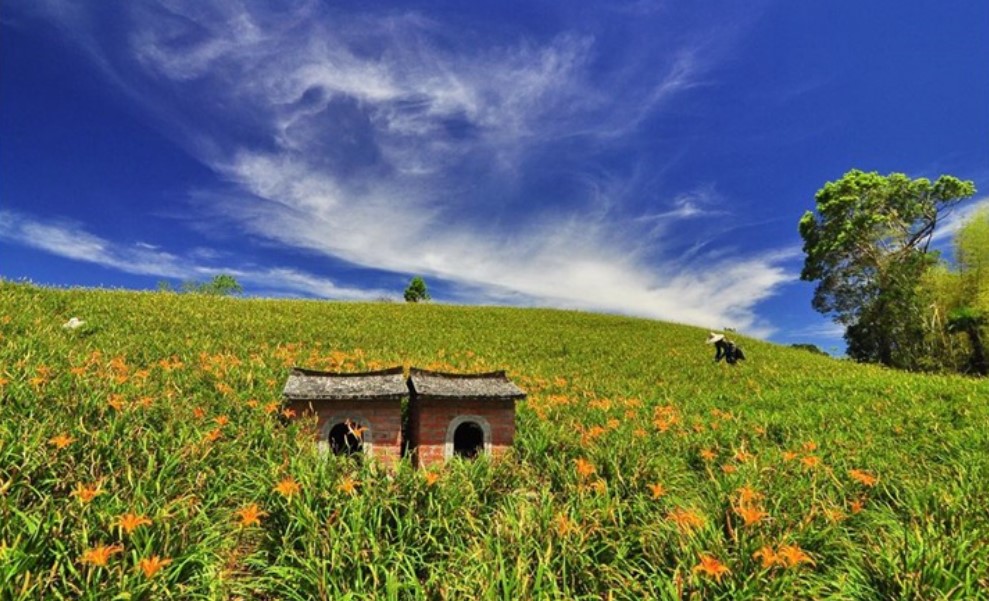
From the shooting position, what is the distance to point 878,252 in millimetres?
30109

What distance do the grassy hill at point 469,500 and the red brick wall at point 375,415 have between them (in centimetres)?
35

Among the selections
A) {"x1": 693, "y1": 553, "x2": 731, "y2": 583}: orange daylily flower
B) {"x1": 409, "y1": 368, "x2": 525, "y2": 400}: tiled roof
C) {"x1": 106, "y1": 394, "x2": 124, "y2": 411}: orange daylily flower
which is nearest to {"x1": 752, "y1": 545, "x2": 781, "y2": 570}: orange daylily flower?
{"x1": 693, "y1": 553, "x2": 731, "y2": 583}: orange daylily flower

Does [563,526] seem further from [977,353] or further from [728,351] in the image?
[977,353]

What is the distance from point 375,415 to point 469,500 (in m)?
2.10

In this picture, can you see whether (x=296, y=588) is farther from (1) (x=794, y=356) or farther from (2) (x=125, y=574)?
(1) (x=794, y=356)

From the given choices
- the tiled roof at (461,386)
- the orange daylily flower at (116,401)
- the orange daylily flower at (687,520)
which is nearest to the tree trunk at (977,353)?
the tiled roof at (461,386)

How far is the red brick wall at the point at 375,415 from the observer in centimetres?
652

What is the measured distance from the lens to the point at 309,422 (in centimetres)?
643

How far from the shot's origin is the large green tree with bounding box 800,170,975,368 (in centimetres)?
2827

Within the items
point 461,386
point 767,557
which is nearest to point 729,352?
point 461,386

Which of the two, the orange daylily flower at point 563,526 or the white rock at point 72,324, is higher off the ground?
the white rock at point 72,324

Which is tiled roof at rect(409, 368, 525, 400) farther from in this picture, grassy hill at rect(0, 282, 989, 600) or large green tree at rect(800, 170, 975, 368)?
large green tree at rect(800, 170, 975, 368)

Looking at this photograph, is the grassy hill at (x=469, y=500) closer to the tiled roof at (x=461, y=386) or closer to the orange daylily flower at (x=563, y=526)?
the orange daylily flower at (x=563, y=526)

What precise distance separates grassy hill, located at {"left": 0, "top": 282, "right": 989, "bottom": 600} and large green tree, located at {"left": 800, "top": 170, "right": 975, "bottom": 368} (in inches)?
846
